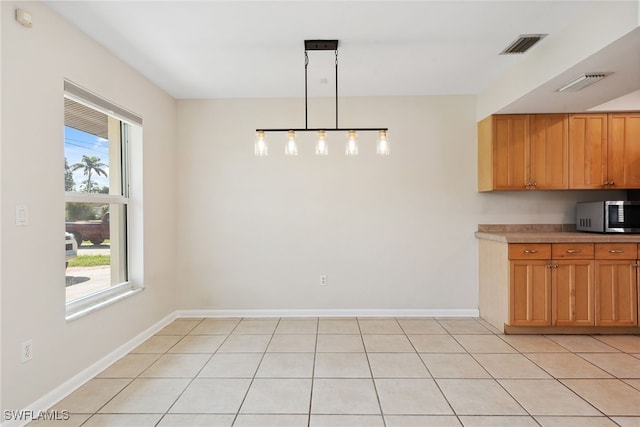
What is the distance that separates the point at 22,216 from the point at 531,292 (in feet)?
13.9

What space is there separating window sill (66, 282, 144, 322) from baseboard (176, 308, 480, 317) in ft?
3.29

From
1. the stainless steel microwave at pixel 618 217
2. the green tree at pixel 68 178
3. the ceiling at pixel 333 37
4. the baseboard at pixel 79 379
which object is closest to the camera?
the baseboard at pixel 79 379

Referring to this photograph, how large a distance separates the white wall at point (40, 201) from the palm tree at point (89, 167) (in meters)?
0.39

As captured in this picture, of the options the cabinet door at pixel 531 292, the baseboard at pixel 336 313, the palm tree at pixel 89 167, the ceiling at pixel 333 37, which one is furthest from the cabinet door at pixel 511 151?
the palm tree at pixel 89 167

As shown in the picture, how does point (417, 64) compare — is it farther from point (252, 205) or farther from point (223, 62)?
point (252, 205)

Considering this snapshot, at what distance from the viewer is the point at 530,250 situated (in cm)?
347

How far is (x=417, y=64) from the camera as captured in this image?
3232mm

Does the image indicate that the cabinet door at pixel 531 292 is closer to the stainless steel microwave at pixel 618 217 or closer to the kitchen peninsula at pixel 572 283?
the kitchen peninsula at pixel 572 283

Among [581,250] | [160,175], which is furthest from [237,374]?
[581,250]

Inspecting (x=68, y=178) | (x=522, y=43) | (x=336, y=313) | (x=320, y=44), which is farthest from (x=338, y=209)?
(x=68, y=178)

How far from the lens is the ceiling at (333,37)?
→ 7.64 feet

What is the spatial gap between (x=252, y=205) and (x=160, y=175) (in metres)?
1.08

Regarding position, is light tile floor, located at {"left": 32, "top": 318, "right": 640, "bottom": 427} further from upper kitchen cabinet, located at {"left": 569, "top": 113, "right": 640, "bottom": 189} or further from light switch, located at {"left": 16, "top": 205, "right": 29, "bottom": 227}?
upper kitchen cabinet, located at {"left": 569, "top": 113, "right": 640, "bottom": 189}

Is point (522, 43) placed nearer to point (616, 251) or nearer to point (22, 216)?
point (616, 251)
